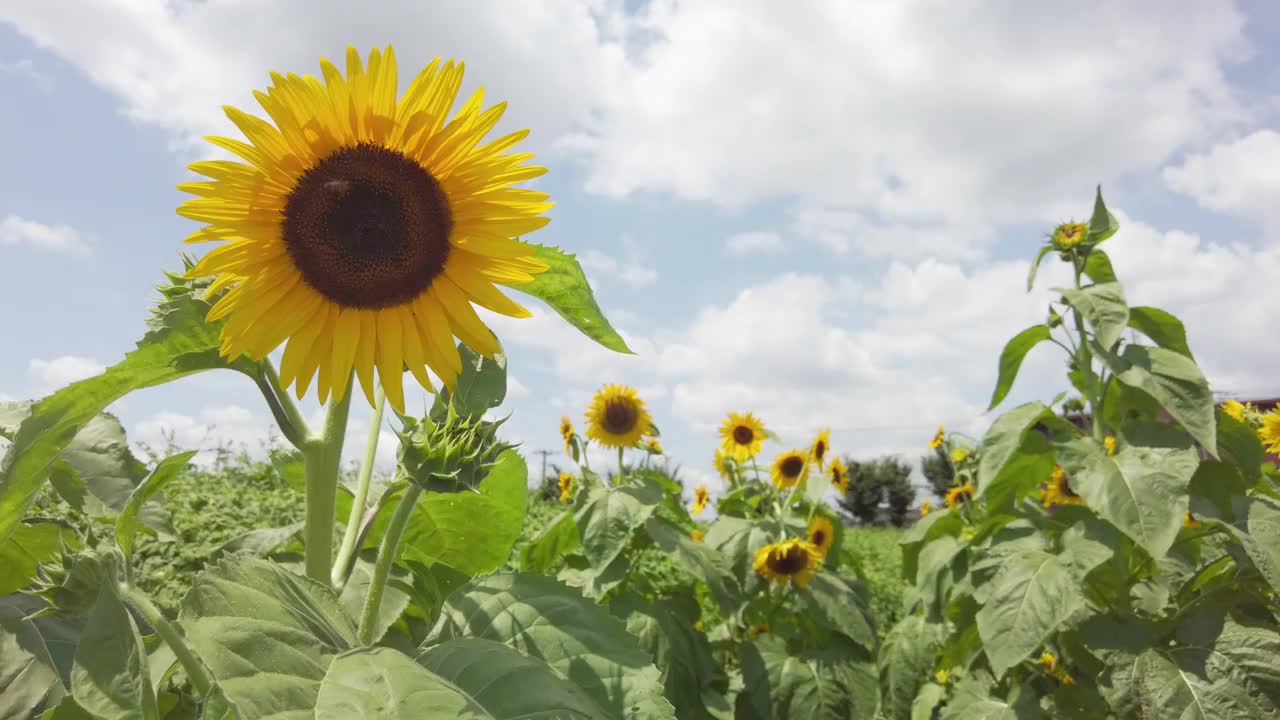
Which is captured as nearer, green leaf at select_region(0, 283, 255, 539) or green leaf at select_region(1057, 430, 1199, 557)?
green leaf at select_region(0, 283, 255, 539)

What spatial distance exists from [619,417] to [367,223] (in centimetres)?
317

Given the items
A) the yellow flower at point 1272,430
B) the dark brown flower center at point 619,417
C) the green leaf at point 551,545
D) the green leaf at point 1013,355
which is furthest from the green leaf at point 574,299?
the yellow flower at point 1272,430

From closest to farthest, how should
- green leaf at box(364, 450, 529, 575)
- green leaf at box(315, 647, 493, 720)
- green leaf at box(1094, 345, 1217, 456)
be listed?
green leaf at box(315, 647, 493, 720)
green leaf at box(364, 450, 529, 575)
green leaf at box(1094, 345, 1217, 456)

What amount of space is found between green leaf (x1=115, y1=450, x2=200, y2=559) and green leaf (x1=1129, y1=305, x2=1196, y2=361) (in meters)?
2.74

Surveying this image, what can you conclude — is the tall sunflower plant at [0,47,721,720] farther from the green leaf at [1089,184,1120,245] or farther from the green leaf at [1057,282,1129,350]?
the green leaf at [1089,184,1120,245]

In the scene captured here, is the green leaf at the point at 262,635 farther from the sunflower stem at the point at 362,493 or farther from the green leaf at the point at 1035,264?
the green leaf at the point at 1035,264

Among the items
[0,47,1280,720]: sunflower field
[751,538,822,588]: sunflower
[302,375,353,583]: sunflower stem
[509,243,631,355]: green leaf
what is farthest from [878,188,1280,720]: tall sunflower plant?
[302,375,353,583]: sunflower stem

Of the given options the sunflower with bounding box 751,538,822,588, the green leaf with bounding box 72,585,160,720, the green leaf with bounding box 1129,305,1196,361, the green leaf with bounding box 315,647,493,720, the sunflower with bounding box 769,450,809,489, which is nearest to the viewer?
→ the green leaf with bounding box 315,647,493,720

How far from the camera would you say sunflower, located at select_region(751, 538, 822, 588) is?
11.3ft

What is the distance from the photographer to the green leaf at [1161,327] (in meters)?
2.73

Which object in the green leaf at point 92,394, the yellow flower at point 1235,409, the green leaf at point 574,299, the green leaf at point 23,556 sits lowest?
the green leaf at point 23,556

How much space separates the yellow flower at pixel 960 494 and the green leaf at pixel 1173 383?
2.47 metres

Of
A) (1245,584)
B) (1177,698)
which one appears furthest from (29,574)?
(1245,584)

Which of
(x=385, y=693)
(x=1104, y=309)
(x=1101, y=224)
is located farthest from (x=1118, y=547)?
(x=385, y=693)
